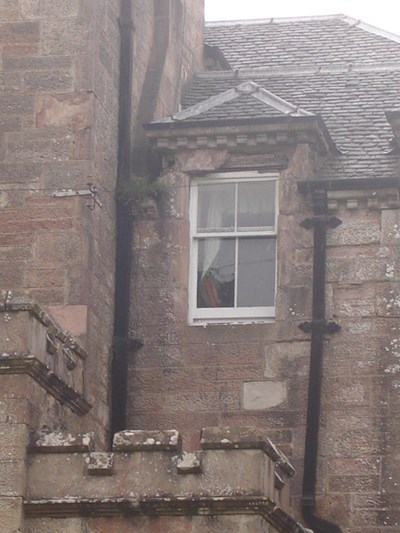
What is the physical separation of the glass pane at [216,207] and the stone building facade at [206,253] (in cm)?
2

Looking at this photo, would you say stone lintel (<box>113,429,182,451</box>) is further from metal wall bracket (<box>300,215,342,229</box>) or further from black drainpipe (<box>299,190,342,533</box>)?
metal wall bracket (<box>300,215,342,229</box>)

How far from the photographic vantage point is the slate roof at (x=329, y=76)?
2155 centimetres

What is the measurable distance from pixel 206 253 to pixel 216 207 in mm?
536

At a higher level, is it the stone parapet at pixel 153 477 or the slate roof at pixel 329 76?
the slate roof at pixel 329 76

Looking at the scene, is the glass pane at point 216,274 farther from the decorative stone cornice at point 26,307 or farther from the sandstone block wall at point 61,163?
the decorative stone cornice at point 26,307

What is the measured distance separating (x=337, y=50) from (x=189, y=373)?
6226 millimetres

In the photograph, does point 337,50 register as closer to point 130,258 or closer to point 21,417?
point 130,258

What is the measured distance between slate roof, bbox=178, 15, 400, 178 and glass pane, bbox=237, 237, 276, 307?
44.4 inches

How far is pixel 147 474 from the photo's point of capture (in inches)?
647

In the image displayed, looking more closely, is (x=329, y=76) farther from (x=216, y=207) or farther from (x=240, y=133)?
(x=216, y=207)

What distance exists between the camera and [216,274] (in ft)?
68.6

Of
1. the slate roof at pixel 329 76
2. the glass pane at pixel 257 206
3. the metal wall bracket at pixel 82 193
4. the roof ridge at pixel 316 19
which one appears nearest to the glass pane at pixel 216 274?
the glass pane at pixel 257 206

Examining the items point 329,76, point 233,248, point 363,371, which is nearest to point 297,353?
point 363,371

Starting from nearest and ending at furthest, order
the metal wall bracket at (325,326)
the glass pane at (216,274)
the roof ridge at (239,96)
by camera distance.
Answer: the metal wall bracket at (325,326) → the glass pane at (216,274) → the roof ridge at (239,96)
